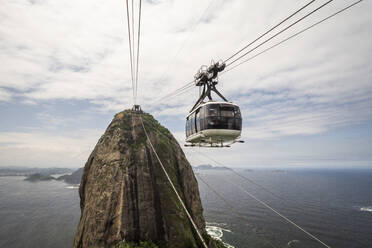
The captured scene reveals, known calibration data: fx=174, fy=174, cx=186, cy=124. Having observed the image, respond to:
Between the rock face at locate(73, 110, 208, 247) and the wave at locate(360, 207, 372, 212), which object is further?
the wave at locate(360, 207, 372, 212)

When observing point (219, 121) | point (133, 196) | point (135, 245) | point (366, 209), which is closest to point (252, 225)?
point (135, 245)

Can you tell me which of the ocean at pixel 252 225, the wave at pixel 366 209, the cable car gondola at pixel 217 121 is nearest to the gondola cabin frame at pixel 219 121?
the cable car gondola at pixel 217 121

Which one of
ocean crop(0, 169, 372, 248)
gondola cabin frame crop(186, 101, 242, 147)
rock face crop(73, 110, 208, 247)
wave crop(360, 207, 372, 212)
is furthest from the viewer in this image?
wave crop(360, 207, 372, 212)

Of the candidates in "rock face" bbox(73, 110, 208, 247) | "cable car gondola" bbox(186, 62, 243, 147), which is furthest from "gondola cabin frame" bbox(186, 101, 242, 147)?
"rock face" bbox(73, 110, 208, 247)

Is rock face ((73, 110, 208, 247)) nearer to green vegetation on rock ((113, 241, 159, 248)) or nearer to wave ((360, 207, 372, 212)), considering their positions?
green vegetation on rock ((113, 241, 159, 248))

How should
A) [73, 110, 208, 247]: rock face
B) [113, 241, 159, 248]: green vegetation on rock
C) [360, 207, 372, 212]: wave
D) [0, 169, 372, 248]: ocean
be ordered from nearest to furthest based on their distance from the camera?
[113, 241, 159, 248]: green vegetation on rock < [73, 110, 208, 247]: rock face < [0, 169, 372, 248]: ocean < [360, 207, 372, 212]: wave

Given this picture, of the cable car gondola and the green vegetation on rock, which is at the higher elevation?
the cable car gondola

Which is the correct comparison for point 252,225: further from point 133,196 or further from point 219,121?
point 219,121

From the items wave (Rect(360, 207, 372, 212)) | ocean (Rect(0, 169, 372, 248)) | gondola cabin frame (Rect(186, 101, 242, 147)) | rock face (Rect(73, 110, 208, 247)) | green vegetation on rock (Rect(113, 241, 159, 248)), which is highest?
gondola cabin frame (Rect(186, 101, 242, 147))

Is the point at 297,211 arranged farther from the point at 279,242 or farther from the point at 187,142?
the point at 187,142
